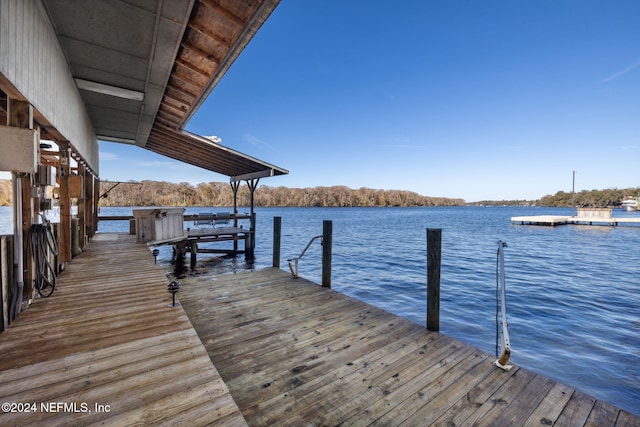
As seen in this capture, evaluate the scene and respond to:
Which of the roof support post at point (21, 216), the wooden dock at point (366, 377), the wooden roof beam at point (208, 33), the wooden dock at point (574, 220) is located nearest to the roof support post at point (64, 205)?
the roof support post at point (21, 216)

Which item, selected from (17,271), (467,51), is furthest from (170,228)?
(467,51)

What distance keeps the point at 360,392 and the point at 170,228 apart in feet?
34.6

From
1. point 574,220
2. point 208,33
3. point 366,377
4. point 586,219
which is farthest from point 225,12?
point 574,220

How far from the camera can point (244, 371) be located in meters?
3.17

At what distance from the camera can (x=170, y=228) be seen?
1093 cm

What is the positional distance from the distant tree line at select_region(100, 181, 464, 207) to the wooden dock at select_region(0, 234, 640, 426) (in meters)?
61.6

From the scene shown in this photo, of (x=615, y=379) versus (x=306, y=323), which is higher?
(x=306, y=323)

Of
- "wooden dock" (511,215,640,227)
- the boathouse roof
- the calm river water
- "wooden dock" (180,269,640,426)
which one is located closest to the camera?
"wooden dock" (180,269,640,426)

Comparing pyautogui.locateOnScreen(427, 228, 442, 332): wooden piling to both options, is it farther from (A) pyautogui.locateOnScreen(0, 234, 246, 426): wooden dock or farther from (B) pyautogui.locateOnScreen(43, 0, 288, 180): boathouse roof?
(B) pyautogui.locateOnScreen(43, 0, 288, 180): boathouse roof

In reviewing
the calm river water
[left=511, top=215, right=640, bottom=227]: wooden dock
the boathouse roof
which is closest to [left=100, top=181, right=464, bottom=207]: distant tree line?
the calm river water

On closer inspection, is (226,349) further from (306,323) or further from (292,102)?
(292,102)

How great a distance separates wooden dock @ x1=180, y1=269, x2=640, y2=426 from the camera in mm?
2529

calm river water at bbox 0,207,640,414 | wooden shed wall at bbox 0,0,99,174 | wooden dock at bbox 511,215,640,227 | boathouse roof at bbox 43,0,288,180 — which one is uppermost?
boathouse roof at bbox 43,0,288,180

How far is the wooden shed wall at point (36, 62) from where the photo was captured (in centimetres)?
279
